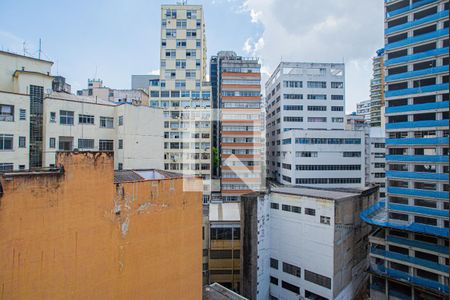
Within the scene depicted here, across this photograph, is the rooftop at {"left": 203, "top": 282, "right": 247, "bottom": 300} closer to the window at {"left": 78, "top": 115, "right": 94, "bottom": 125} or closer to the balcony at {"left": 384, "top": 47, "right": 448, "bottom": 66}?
the window at {"left": 78, "top": 115, "right": 94, "bottom": 125}

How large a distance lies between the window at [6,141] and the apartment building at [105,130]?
130cm

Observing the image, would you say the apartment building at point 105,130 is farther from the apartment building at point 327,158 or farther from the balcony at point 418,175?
the apartment building at point 327,158

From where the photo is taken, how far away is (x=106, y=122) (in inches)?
549

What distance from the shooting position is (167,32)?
3209 centimetres

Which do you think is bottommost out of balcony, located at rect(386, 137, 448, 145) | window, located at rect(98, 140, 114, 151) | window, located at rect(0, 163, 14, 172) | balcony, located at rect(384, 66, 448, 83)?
window, located at rect(0, 163, 14, 172)

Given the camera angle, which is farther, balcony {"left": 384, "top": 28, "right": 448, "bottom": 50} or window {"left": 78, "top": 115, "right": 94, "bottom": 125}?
balcony {"left": 384, "top": 28, "right": 448, "bottom": 50}

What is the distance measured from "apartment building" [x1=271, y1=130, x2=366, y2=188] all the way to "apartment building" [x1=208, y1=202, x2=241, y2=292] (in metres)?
10.3

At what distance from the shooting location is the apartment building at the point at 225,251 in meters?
19.2

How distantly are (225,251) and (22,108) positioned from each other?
50.9ft

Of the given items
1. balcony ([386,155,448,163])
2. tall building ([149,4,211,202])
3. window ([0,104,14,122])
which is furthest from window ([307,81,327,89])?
window ([0,104,14,122])

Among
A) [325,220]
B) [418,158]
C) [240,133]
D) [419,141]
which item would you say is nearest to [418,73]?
[419,141]

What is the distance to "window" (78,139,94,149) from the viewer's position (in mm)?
12914

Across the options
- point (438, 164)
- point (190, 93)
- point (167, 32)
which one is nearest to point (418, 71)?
point (438, 164)

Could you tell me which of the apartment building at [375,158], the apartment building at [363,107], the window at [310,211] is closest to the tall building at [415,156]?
the window at [310,211]
